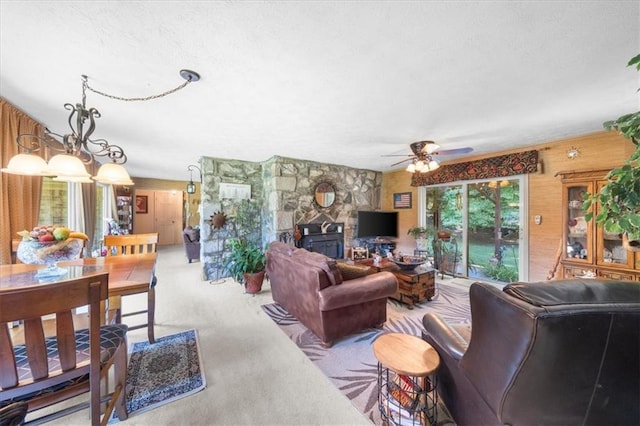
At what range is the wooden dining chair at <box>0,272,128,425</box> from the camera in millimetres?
899

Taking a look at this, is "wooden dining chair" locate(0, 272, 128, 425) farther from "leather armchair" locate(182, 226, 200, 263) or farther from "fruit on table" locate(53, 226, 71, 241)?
"leather armchair" locate(182, 226, 200, 263)

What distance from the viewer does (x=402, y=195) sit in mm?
5406

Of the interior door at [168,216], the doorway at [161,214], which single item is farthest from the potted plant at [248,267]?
the interior door at [168,216]

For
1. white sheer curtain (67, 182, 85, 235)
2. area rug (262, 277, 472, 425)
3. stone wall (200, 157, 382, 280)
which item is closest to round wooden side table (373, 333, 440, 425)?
area rug (262, 277, 472, 425)

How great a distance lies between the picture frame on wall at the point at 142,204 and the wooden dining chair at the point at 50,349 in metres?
7.71

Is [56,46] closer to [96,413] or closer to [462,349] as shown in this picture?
[96,413]

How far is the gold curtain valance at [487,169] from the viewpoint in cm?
359

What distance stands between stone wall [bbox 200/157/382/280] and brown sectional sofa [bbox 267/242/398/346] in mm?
1796

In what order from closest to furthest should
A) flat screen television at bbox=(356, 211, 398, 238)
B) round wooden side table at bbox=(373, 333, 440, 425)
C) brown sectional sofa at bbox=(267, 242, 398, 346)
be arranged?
round wooden side table at bbox=(373, 333, 440, 425) → brown sectional sofa at bbox=(267, 242, 398, 346) → flat screen television at bbox=(356, 211, 398, 238)

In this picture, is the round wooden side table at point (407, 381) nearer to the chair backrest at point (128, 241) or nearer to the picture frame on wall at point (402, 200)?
the chair backrest at point (128, 241)

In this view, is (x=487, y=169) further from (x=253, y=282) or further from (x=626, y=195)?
(x=253, y=282)

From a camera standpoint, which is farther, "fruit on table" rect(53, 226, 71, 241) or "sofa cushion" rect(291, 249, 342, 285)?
"sofa cushion" rect(291, 249, 342, 285)

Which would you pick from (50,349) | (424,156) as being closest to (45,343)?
(50,349)

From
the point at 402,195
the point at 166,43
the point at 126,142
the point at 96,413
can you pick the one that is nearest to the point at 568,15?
the point at 166,43
